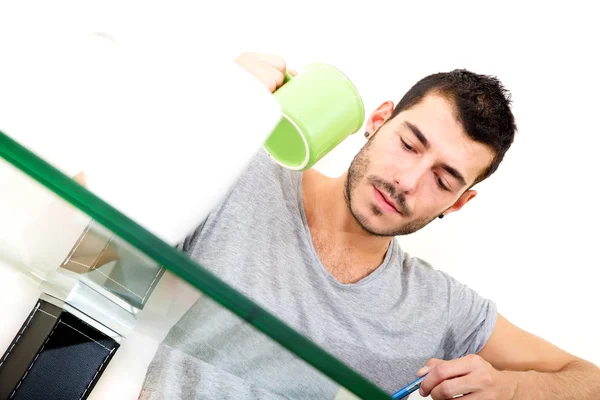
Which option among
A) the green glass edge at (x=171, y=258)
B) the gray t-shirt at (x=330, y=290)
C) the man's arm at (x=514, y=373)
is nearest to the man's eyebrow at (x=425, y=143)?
the gray t-shirt at (x=330, y=290)

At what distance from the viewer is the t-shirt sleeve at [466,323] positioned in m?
1.19

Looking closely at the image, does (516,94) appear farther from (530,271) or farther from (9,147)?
(9,147)

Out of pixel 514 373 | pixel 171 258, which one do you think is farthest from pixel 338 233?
pixel 171 258

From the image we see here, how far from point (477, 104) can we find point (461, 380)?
57 cm

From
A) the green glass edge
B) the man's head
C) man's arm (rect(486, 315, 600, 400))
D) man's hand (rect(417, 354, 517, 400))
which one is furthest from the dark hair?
the green glass edge

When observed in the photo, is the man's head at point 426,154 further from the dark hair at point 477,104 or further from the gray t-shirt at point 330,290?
the gray t-shirt at point 330,290

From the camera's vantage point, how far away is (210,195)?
444 millimetres

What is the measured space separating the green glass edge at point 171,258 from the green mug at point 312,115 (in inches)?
13.5

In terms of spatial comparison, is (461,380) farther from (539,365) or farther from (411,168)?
(539,365)

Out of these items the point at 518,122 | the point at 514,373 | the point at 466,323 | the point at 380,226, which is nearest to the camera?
the point at 514,373

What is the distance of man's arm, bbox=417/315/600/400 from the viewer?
700 millimetres

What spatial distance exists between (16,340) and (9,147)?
225mm

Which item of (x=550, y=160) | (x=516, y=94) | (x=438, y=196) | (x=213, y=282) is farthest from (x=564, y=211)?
(x=213, y=282)

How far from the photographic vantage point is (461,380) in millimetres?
709
